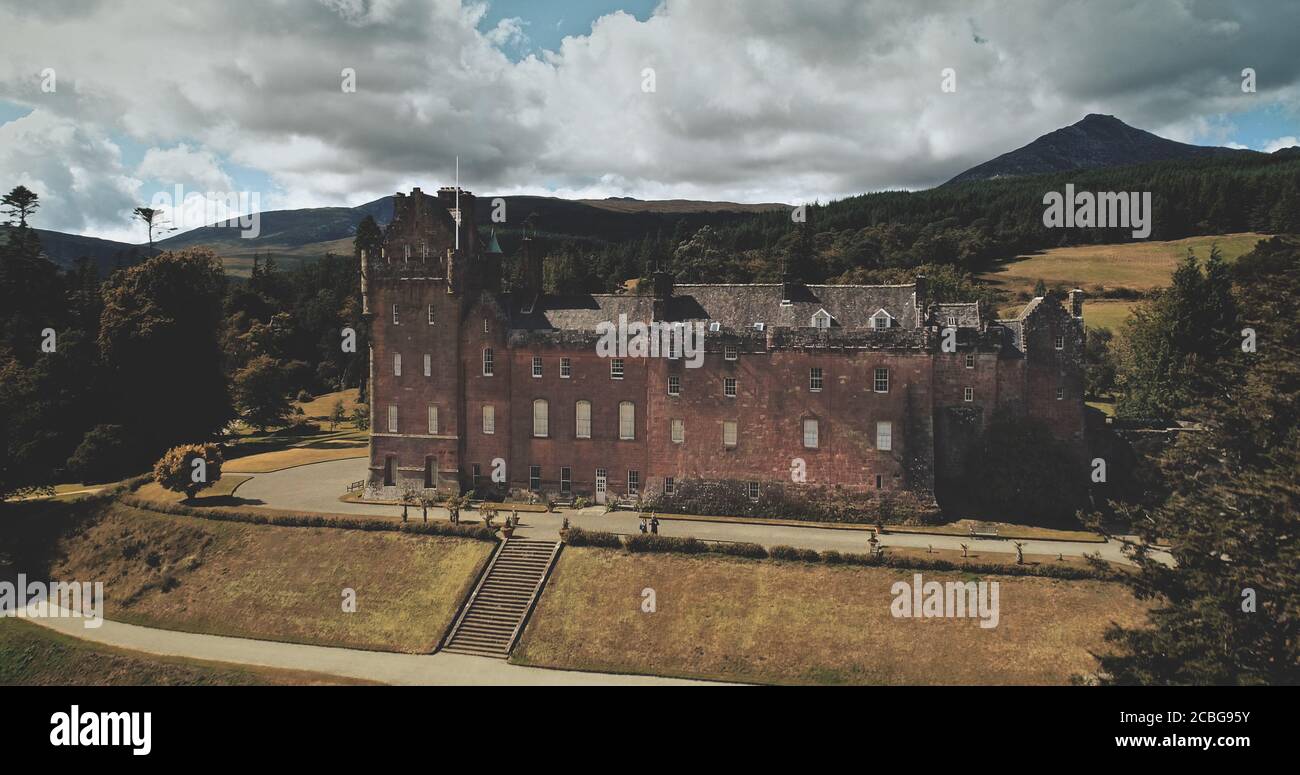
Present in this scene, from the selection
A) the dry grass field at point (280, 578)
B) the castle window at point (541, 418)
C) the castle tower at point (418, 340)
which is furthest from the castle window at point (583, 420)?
the dry grass field at point (280, 578)

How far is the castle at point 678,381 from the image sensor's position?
4528 centimetres

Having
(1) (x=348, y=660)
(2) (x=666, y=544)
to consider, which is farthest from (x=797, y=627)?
(1) (x=348, y=660)

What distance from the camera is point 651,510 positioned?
156ft

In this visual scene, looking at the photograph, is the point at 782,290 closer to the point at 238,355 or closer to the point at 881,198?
the point at 238,355

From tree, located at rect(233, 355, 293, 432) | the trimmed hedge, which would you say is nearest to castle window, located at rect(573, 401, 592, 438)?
the trimmed hedge

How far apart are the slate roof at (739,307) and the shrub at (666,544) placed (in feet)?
47.8

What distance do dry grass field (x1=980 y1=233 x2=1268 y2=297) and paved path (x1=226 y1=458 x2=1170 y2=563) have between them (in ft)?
208

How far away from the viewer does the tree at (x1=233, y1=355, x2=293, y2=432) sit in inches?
3113

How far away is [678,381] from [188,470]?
1253 inches

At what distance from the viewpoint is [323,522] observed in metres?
44.2

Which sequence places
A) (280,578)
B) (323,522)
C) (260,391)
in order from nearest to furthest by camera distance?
(280,578)
(323,522)
(260,391)

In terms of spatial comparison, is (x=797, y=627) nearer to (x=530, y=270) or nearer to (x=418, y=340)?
(x=530, y=270)

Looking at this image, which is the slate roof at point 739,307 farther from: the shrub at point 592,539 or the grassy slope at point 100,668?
the grassy slope at point 100,668
